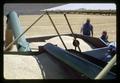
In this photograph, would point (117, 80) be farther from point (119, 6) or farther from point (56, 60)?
point (56, 60)

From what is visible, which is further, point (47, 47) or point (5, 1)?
point (47, 47)

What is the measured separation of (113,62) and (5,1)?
0.52m

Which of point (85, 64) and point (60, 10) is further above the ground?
point (60, 10)

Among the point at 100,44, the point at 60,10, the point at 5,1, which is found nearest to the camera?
the point at 5,1

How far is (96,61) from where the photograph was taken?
185 cm

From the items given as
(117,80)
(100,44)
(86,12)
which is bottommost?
(100,44)

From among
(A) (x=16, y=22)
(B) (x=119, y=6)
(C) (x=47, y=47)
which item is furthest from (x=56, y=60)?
(A) (x=16, y=22)

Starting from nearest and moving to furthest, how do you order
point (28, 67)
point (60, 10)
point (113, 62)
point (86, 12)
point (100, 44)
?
point (113, 62)
point (28, 67)
point (86, 12)
point (60, 10)
point (100, 44)

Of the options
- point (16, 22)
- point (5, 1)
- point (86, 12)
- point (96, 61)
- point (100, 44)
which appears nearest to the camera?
point (5, 1)

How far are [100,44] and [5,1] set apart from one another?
2.73 m

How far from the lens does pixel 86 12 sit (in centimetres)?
227

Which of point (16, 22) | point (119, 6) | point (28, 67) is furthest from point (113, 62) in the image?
point (16, 22)

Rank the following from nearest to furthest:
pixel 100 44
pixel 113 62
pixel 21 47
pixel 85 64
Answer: pixel 113 62, pixel 85 64, pixel 21 47, pixel 100 44

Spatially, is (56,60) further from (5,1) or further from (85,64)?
(5,1)
